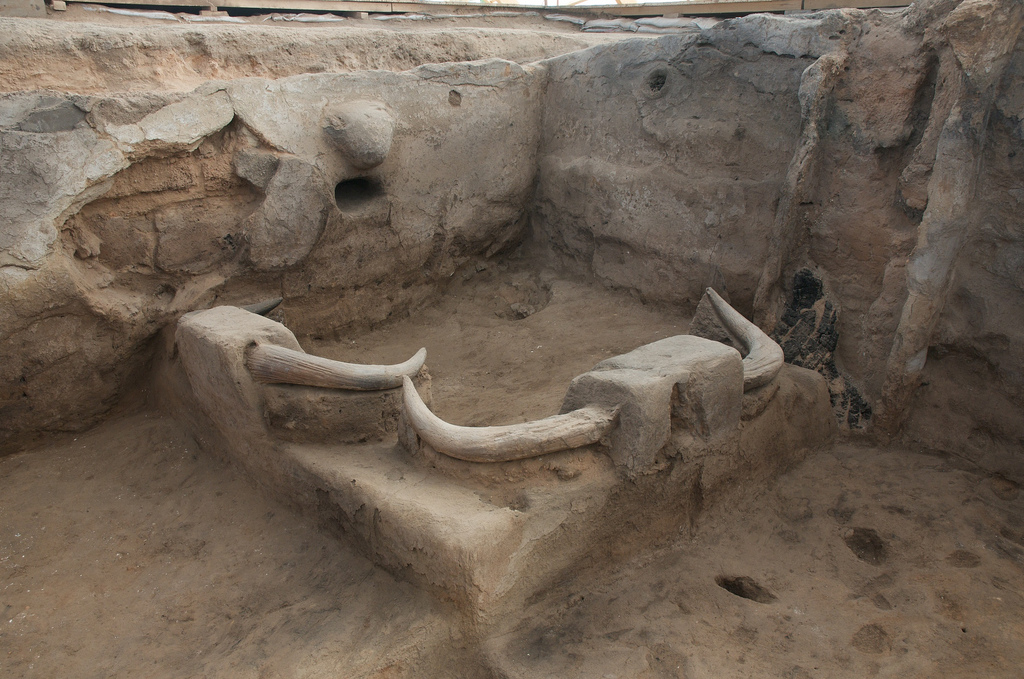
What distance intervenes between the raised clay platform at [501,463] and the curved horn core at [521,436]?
0.19 feet

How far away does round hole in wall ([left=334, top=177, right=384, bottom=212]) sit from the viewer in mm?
4141

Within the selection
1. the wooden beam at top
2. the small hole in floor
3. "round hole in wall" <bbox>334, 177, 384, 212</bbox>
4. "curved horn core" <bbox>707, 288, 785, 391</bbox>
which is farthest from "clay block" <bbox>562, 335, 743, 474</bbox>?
the wooden beam at top

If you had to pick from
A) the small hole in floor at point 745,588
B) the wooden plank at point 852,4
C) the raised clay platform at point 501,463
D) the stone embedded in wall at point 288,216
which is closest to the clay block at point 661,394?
the raised clay platform at point 501,463

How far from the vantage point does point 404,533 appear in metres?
2.36

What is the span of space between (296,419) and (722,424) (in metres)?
1.56

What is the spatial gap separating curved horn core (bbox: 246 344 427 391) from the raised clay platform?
45 millimetres

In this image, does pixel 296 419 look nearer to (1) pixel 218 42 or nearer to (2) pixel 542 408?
(2) pixel 542 408

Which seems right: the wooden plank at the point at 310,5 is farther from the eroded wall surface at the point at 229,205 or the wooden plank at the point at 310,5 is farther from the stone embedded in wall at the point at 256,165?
the stone embedded in wall at the point at 256,165

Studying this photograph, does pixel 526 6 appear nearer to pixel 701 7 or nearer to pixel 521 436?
pixel 701 7

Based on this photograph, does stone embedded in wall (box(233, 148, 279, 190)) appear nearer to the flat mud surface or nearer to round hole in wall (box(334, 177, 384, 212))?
round hole in wall (box(334, 177, 384, 212))

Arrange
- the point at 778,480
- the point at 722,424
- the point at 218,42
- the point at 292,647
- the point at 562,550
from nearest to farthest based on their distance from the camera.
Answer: the point at 292,647, the point at 562,550, the point at 722,424, the point at 778,480, the point at 218,42

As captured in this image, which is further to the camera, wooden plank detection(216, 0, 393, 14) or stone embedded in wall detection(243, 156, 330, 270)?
wooden plank detection(216, 0, 393, 14)

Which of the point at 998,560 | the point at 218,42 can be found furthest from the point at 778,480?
the point at 218,42

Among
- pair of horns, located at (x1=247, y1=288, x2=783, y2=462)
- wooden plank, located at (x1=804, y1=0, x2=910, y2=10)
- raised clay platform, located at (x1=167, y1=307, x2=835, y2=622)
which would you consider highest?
wooden plank, located at (x1=804, y1=0, x2=910, y2=10)
